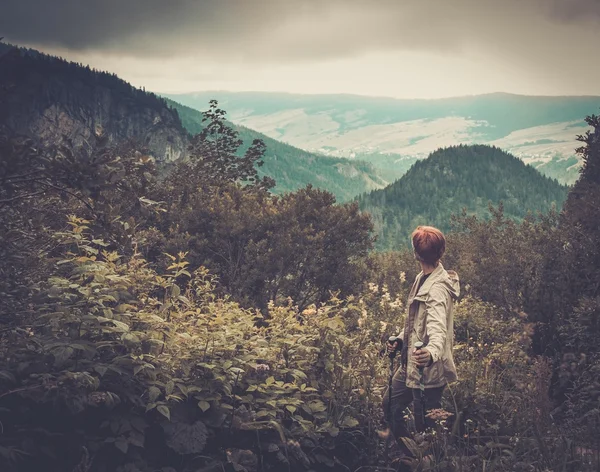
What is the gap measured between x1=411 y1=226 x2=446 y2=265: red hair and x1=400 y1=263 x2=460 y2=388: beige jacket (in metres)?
0.11

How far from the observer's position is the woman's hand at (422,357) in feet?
12.1

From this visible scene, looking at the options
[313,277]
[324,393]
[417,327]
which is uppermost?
[417,327]

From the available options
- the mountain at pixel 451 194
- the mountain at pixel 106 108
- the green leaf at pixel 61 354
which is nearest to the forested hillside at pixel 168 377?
the green leaf at pixel 61 354

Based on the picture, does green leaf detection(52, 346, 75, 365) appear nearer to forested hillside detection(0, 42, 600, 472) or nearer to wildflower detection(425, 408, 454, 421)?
forested hillside detection(0, 42, 600, 472)

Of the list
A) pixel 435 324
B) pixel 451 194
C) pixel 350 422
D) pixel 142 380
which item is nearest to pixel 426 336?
pixel 435 324

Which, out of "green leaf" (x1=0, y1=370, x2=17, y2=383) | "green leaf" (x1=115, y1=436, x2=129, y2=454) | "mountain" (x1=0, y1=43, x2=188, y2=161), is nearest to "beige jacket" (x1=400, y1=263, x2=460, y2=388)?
"green leaf" (x1=115, y1=436, x2=129, y2=454)

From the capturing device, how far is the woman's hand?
369 centimetres

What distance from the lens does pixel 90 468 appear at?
319 cm

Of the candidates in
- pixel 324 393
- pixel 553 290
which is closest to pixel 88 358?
pixel 324 393

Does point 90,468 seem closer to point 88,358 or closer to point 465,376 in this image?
point 88,358

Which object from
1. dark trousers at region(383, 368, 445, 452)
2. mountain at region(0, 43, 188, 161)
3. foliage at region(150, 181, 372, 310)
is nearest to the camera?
dark trousers at region(383, 368, 445, 452)

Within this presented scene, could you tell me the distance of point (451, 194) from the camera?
598ft

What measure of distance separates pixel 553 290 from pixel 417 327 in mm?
7771

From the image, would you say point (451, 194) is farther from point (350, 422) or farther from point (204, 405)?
point (204, 405)
